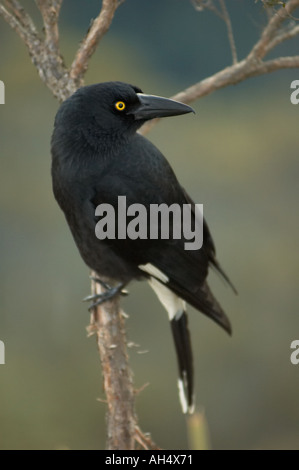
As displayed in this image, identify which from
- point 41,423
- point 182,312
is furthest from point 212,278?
point 182,312

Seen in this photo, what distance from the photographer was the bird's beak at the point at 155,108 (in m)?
1.80

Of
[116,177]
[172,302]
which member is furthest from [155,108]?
[172,302]

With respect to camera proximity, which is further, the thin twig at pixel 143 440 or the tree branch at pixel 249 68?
the tree branch at pixel 249 68

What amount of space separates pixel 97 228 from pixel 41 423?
2.17 meters

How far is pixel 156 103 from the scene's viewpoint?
181 cm

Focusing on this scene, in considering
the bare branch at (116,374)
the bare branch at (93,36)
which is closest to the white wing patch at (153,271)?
the bare branch at (116,374)

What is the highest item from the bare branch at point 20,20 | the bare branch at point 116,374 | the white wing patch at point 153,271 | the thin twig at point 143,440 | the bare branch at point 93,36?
the bare branch at point 20,20

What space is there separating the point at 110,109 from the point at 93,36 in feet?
0.73

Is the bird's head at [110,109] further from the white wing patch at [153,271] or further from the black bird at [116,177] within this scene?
the white wing patch at [153,271]

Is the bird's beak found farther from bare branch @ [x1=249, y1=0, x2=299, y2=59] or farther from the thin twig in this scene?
the thin twig

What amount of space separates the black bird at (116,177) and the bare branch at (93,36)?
16cm

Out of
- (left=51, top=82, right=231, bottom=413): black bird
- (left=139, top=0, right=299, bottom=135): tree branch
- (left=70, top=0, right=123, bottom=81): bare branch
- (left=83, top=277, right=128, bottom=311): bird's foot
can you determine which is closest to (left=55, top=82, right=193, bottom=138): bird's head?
(left=51, top=82, right=231, bottom=413): black bird

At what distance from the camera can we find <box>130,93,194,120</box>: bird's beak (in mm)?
1805

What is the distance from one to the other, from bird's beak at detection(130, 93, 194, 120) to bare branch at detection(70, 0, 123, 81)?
20 cm
